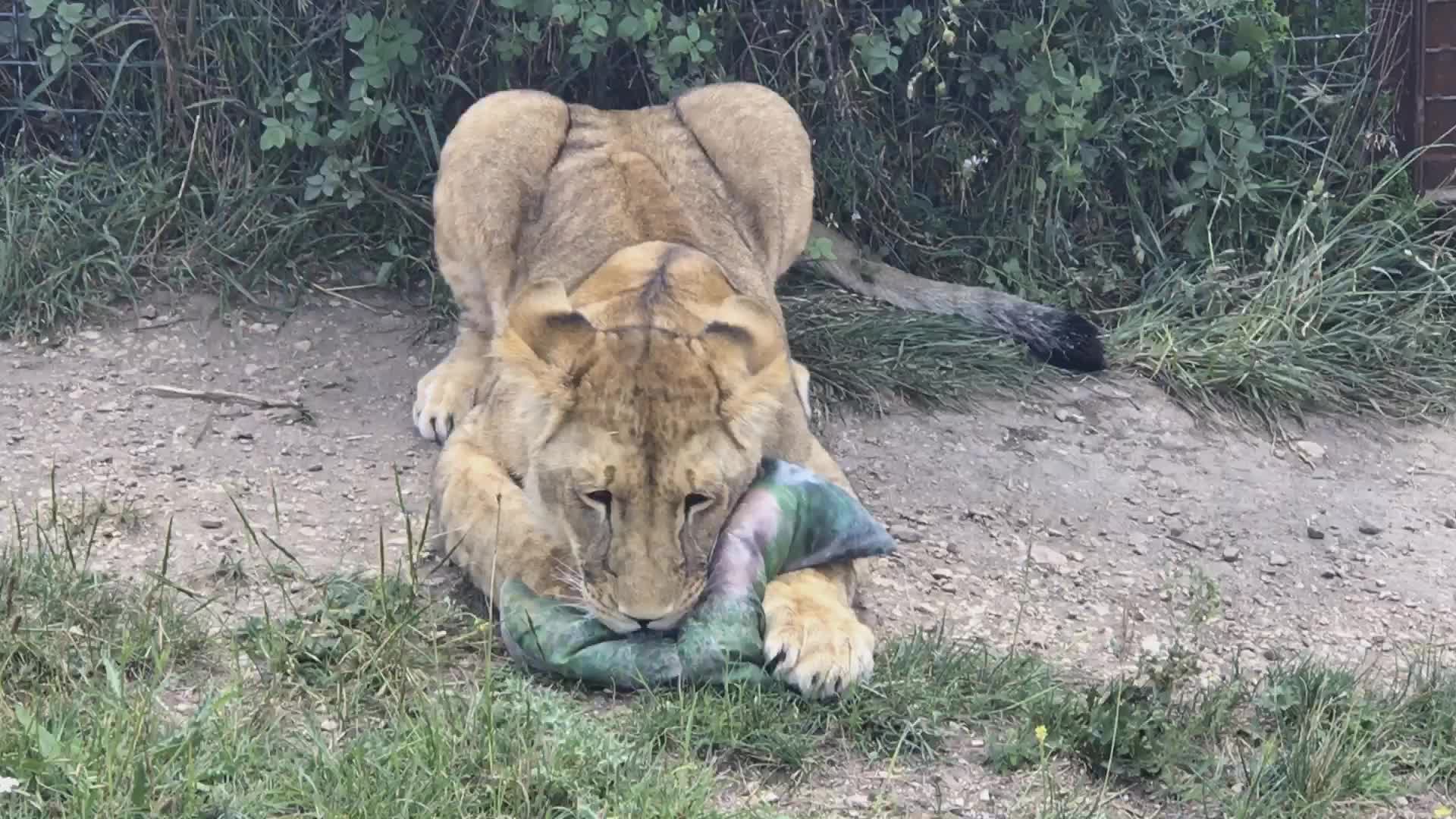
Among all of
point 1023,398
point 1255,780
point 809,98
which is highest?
point 809,98

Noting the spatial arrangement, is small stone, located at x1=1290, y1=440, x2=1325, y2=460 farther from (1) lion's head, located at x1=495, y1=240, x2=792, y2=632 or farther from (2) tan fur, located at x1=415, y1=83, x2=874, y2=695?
(1) lion's head, located at x1=495, y1=240, x2=792, y2=632

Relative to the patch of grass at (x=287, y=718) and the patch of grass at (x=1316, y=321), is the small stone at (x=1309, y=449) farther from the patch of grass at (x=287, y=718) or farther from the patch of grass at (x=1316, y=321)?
the patch of grass at (x=287, y=718)

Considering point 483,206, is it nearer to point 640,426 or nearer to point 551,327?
point 551,327

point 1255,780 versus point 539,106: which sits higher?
point 539,106

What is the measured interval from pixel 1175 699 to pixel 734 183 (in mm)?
2523

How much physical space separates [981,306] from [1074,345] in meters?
0.40

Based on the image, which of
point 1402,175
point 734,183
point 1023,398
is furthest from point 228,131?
point 1402,175

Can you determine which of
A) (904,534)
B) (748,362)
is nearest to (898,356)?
(904,534)

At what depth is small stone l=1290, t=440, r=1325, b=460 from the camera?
545cm

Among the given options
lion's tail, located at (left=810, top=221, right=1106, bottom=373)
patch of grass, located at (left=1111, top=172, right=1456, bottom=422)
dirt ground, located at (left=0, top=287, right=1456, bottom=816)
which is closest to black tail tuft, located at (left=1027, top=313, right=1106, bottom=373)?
lion's tail, located at (left=810, top=221, right=1106, bottom=373)

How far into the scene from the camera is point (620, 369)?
3.64 meters

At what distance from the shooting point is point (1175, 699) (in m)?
3.63

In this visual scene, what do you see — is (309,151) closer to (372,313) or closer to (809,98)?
(372,313)

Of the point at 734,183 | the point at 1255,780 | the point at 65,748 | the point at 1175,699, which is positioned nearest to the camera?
the point at 65,748
